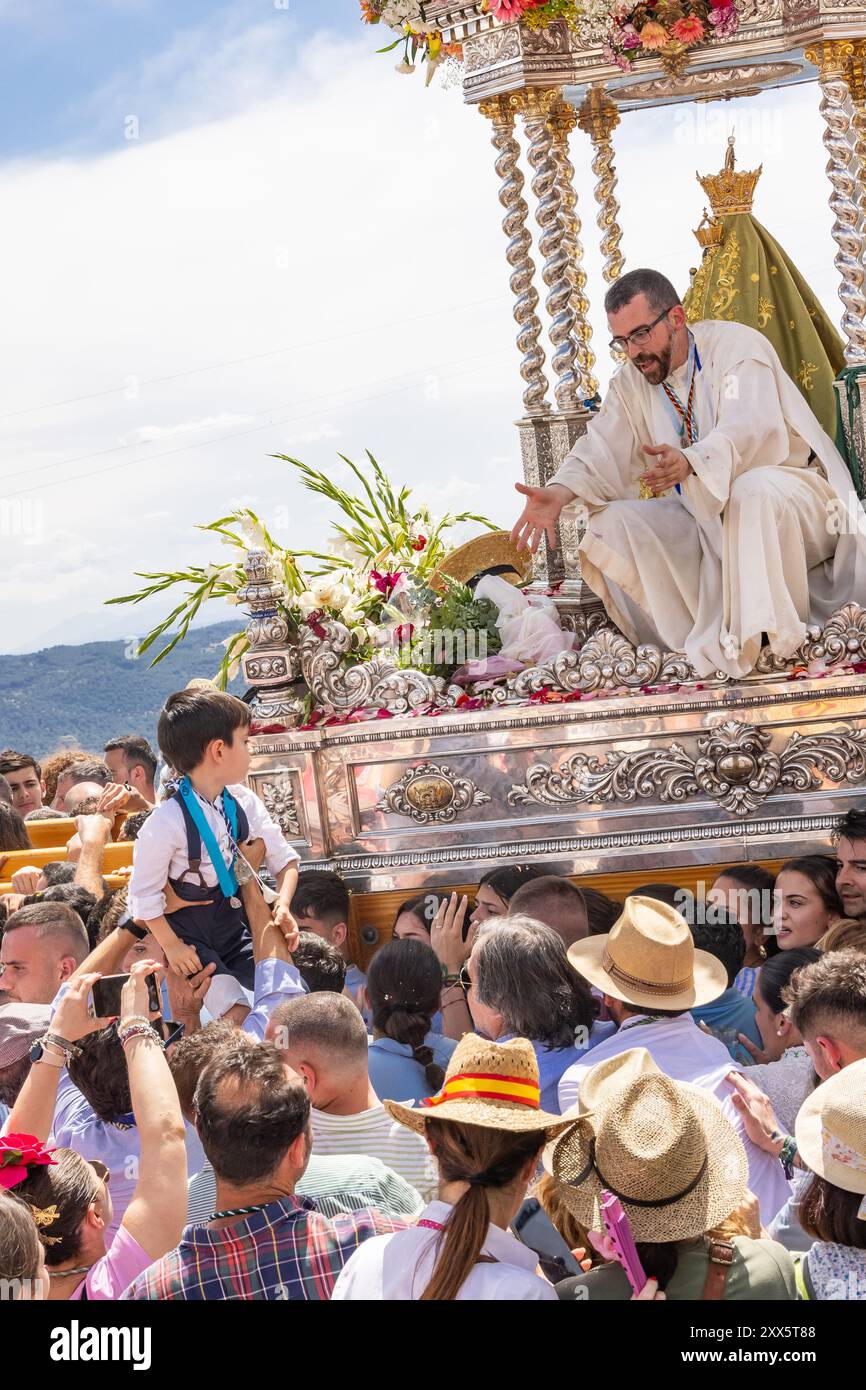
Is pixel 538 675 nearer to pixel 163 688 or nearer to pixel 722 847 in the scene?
pixel 722 847

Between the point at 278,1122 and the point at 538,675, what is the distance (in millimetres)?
3713

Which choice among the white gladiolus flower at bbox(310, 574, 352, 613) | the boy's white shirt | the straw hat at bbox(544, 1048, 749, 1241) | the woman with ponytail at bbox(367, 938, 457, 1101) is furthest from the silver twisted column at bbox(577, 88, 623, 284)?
the straw hat at bbox(544, 1048, 749, 1241)

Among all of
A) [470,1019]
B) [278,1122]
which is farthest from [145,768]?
[278,1122]

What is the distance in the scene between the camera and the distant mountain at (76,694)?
14344mm

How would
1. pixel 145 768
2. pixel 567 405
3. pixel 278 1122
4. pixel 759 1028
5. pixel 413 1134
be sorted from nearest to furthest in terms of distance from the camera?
pixel 278 1122
pixel 413 1134
pixel 759 1028
pixel 567 405
pixel 145 768

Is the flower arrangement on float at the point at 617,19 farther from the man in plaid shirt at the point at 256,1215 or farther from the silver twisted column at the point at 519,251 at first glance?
the man in plaid shirt at the point at 256,1215

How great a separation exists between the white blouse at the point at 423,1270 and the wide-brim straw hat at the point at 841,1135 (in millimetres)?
501

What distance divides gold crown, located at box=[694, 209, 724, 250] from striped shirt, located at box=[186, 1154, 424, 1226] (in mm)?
5272

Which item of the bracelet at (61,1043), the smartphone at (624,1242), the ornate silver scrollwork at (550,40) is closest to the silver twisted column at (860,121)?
the ornate silver scrollwork at (550,40)

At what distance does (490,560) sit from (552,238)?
1.57 metres

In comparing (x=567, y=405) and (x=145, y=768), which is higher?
(x=567, y=405)

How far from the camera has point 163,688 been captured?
42.8ft

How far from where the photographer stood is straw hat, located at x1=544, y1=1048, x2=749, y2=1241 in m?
2.74
